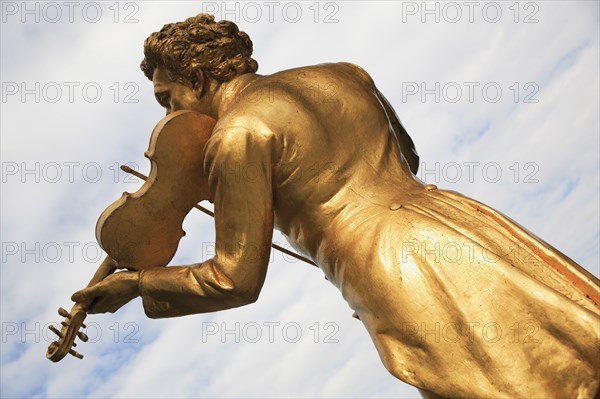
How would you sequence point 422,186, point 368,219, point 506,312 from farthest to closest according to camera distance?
point 422,186 → point 368,219 → point 506,312

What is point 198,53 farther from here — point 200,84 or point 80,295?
point 80,295

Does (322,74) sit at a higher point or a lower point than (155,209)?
higher

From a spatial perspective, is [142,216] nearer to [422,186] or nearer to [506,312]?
[422,186]

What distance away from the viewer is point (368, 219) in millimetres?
3924

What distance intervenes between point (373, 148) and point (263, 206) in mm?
544

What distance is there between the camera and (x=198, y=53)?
14.7 ft

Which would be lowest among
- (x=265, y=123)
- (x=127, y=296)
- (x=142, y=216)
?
(x=127, y=296)

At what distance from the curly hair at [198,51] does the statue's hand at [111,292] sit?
2.96 feet

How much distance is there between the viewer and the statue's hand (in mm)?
4293

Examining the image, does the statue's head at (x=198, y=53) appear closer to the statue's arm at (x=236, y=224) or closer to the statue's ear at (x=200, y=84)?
the statue's ear at (x=200, y=84)

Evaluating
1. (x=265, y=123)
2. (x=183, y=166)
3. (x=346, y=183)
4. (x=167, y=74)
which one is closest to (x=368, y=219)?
(x=346, y=183)

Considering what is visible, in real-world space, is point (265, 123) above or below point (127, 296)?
above

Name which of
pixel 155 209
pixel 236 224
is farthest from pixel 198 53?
pixel 236 224

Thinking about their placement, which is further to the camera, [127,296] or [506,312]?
[127,296]
